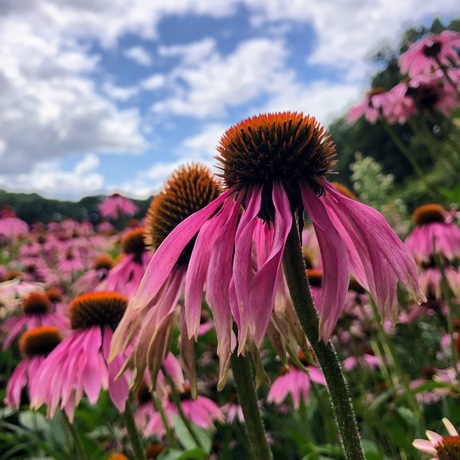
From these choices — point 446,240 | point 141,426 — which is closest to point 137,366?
Result: point 141,426

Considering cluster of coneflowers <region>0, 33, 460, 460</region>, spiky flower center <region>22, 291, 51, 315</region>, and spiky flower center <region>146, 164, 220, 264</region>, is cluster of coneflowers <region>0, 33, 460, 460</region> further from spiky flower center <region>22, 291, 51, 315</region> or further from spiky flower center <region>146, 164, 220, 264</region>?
spiky flower center <region>22, 291, 51, 315</region>

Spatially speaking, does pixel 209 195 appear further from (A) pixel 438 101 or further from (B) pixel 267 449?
(A) pixel 438 101

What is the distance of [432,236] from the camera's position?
68.6 inches

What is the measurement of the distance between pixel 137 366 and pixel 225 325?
0.94ft

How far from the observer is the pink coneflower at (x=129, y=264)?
1.71 metres

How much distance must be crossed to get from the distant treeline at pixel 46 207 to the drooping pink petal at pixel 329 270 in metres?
9.71

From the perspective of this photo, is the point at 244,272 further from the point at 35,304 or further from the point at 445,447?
the point at 35,304

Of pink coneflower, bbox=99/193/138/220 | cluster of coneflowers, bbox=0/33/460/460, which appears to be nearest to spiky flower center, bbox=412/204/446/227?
cluster of coneflowers, bbox=0/33/460/460

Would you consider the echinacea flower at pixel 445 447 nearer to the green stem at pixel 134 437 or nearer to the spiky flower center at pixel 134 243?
the green stem at pixel 134 437

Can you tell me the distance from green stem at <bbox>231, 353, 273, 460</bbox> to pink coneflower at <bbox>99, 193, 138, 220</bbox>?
525 cm

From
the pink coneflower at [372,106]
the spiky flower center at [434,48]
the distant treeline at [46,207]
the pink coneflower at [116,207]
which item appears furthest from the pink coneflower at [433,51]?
the distant treeline at [46,207]

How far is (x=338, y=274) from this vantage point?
523 millimetres

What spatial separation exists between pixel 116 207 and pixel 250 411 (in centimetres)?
541

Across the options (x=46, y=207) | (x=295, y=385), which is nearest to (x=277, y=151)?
(x=295, y=385)
